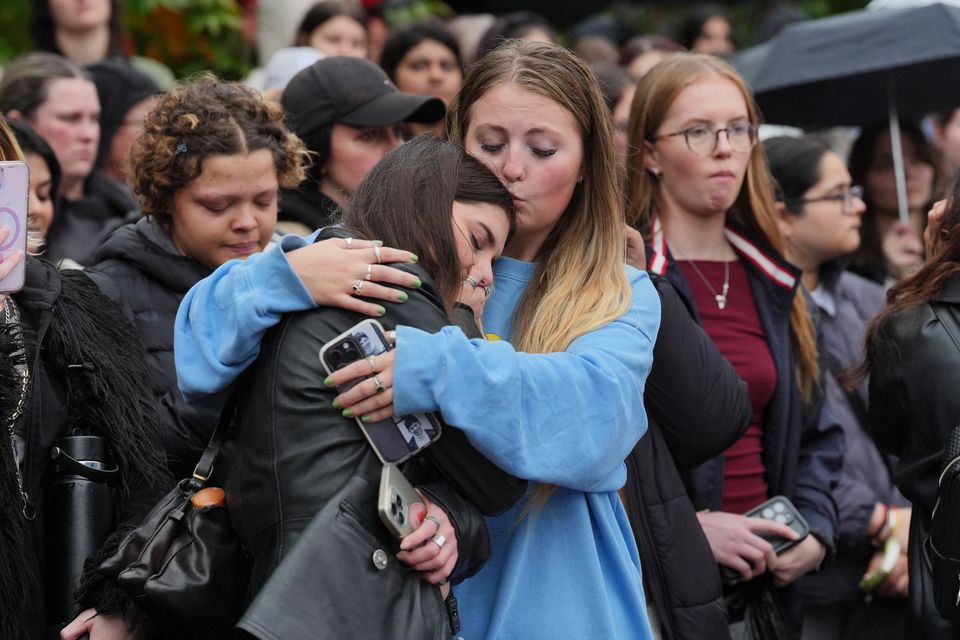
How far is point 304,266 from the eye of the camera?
257 cm

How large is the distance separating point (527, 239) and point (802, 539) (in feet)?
4.81

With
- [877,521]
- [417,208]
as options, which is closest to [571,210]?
[417,208]

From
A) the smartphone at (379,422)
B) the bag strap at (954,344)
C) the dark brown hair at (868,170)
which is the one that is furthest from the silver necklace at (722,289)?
the dark brown hair at (868,170)

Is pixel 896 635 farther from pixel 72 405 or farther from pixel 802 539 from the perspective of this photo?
pixel 72 405

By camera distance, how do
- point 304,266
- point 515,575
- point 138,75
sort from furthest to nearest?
point 138,75 → point 515,575 → point 304,266

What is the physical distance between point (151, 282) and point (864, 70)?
3.72 meters

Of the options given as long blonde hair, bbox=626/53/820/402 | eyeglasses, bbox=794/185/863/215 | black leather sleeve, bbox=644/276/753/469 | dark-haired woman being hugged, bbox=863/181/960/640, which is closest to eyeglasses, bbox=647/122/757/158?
long blonde hair, bbox=626/53/820/402

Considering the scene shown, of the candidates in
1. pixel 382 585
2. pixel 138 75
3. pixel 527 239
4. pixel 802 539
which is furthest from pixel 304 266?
pixel 138 75

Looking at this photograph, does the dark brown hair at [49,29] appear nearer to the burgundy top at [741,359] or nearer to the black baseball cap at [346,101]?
the black baseball cap at [346,101]

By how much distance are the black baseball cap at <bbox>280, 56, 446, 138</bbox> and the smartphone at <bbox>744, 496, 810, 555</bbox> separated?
1781mm

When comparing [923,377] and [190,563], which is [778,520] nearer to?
[923,377]

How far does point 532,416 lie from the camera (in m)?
2.61

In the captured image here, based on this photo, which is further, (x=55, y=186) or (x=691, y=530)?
(x=55, y=186)

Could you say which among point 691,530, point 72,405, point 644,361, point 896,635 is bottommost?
point 896,635
